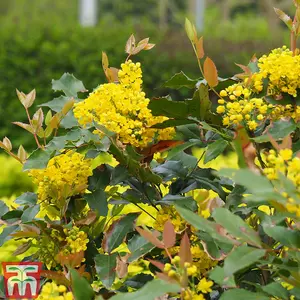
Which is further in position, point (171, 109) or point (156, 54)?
point (156, 54)

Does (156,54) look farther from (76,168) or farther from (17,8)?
(17,8)

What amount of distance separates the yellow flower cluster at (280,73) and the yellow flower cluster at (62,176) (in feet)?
1.38

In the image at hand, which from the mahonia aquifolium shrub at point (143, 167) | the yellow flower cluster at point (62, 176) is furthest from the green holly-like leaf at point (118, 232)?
the yellow flower cluster at point (62, 176)

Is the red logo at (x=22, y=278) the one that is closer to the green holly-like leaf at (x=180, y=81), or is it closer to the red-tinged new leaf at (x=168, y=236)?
the red-tinged new leaf at (x=168, y=236)

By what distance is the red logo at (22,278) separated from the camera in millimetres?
1496

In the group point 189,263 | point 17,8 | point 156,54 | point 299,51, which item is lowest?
point 189,263

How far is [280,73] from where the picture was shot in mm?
1519

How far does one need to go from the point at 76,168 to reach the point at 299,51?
1.91ft

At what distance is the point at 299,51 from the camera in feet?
5.46

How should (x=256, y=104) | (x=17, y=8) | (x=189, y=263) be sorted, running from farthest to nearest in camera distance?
(x=17, y=8), (x=256, y=104), (x=189, y=263)

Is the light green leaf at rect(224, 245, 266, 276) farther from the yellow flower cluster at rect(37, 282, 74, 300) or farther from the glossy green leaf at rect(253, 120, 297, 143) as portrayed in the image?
the glossy green leaf at rect(253, 120, 297, 143)

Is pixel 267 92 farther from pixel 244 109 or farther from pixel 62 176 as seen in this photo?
pixel 62 176

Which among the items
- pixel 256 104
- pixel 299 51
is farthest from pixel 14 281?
pixel 299 51

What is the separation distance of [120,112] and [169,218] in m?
0.25
